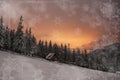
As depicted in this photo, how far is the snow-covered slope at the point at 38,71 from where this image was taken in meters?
22.9

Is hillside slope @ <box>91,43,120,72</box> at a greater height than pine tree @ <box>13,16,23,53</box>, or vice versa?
pine tree @ <box>13,16,23,53</box>

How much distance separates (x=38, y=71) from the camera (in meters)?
24.1

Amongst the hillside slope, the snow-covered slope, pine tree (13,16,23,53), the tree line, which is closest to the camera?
the snow-covered slope

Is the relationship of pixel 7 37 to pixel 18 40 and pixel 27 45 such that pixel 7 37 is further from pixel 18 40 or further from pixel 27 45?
pixel 27 45

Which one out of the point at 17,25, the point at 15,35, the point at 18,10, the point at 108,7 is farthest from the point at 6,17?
the point at 108,7

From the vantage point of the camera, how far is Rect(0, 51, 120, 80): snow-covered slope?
75.1ft

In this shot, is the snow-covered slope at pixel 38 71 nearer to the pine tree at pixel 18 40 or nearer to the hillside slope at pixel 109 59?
the hillside slope at pixel 109 59

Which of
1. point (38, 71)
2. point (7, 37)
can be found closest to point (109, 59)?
point (7, 37)

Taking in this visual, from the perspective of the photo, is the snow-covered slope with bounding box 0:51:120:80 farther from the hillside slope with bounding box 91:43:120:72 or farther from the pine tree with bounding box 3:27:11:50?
the pine tree with bounding box 3:27:11:50

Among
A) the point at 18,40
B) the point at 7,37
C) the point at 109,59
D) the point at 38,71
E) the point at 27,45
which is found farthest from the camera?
the point at 109,59

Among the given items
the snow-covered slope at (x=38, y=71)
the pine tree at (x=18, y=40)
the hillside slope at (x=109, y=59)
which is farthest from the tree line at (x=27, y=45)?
the snow-covered slope at (x=38, y=71)

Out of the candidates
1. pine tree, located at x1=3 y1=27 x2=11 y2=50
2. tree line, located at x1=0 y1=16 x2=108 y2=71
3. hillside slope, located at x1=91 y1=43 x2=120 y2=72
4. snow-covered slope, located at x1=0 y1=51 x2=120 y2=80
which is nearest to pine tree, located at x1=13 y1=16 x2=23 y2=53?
tree line, located at x1=0 y1=16 x2=108 y2=71

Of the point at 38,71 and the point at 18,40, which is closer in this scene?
the point at 38,71

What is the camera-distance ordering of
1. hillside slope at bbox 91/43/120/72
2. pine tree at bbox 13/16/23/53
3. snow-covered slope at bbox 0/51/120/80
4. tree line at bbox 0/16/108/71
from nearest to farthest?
snow-covered slope at bbox 0/51/120/80 → tree line at bbox 0/16/108/71 → pine tree at bbox 13/16/23/53 → hillside slope at bbox 91/43/120/72
